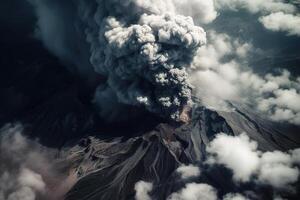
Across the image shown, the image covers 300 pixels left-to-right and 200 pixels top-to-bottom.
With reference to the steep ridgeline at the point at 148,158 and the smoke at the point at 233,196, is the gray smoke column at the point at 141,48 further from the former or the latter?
the smoke at the point at 233,196

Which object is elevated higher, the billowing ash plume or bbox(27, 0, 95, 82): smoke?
bbox(27, 0, 95, 82): smoke

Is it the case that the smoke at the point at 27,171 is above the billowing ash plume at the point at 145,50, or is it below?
below

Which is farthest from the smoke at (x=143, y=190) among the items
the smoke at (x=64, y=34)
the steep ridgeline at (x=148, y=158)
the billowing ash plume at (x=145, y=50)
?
the smoke at (x=64, y=34)

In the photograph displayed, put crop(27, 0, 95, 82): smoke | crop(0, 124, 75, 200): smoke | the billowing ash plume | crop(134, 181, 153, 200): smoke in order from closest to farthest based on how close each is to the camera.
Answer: the billowing ash plume
crop(134, 181, 153, 200): smoke
crop(0, 124, 75, 200): smoke
crop(27, 0, 95, 82): smoke

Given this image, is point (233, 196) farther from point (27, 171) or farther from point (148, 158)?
point (27, 171)

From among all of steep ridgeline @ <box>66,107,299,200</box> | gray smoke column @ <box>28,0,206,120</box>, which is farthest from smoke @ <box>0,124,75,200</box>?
gray smoke column @ <box>28,0,206,120</box>

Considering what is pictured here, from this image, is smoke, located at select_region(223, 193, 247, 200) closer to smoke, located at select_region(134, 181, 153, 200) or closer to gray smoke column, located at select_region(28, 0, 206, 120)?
smoke, located at select_region(134, 181, 153, 200)
